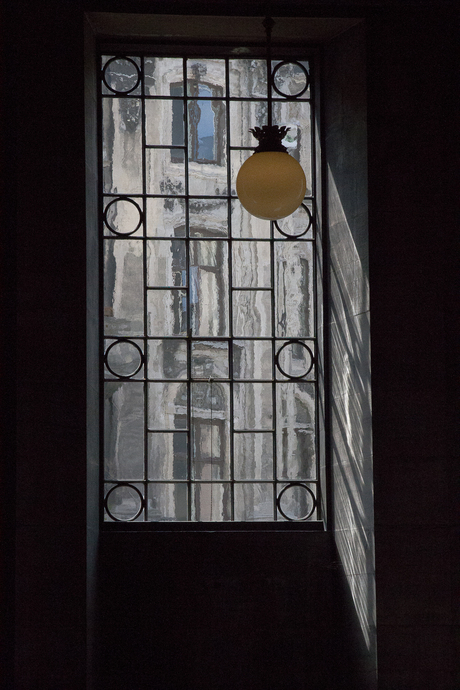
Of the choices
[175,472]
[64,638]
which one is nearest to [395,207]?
[175,472]

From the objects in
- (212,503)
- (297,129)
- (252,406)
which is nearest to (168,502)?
(212,503)

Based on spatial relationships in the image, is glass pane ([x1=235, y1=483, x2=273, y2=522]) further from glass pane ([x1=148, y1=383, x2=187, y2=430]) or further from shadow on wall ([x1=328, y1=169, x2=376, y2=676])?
glass pane ([x1=148, y1=383, x2=187, y2=430])

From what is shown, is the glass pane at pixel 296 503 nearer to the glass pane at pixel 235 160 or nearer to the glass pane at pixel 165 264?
the glass pane at pixel 165 264

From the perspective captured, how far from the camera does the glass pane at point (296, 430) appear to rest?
18.9ft

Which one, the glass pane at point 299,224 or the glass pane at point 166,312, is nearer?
the glass pane at point 166,312

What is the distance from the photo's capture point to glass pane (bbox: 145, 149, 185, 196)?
19.3ft

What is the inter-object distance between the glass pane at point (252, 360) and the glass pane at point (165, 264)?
0.57m

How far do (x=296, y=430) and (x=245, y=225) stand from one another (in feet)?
4.52

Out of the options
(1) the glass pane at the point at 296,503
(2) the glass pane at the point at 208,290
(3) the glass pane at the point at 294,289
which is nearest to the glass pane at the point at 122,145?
(2) the glass pane at the point at 208,290

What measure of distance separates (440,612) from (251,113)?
3340 millimetres

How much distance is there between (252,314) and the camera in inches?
231

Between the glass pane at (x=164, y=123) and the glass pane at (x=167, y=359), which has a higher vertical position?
the glass pane at (x=164, y=123)

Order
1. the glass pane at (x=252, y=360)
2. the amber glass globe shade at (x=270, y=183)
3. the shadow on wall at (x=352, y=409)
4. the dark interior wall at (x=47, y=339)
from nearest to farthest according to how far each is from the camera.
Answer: the amber glass globe shade at (x=270, y=183) < the dark interior wall at (x=47, y=339) < the shadow on wall at (x=352, y=409) < the glass pane at (x=252, y=360)

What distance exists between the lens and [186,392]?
5.76m
